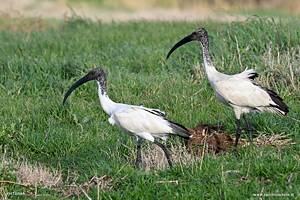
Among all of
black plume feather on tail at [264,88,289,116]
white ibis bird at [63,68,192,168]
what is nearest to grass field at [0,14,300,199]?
black plume feather on tail at [264,88,289,116]

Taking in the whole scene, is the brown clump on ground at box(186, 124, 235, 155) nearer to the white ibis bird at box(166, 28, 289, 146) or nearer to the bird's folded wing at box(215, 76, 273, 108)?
the white ibis bird at box(166, 28, 289, 146)

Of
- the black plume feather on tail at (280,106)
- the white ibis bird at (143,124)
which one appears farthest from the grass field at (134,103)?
the white ibis bird at (143,124)

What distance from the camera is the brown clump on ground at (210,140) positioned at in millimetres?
5391

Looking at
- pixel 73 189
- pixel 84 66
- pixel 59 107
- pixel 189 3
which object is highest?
pixel 189 3

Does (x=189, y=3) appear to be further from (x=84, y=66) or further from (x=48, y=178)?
(x=48, y=178)

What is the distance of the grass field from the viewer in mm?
4297

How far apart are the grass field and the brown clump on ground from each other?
232mm

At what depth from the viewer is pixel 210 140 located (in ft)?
17.8

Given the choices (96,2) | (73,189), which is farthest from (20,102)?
(96,2)

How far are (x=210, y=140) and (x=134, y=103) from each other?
6.16 ft

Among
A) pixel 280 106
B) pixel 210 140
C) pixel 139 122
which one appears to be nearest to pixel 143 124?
pixel 139 122

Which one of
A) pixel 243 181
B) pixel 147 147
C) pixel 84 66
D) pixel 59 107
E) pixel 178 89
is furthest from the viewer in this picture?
pixel 84 66

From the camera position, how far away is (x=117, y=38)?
10.1m

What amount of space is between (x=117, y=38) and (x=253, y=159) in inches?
241
